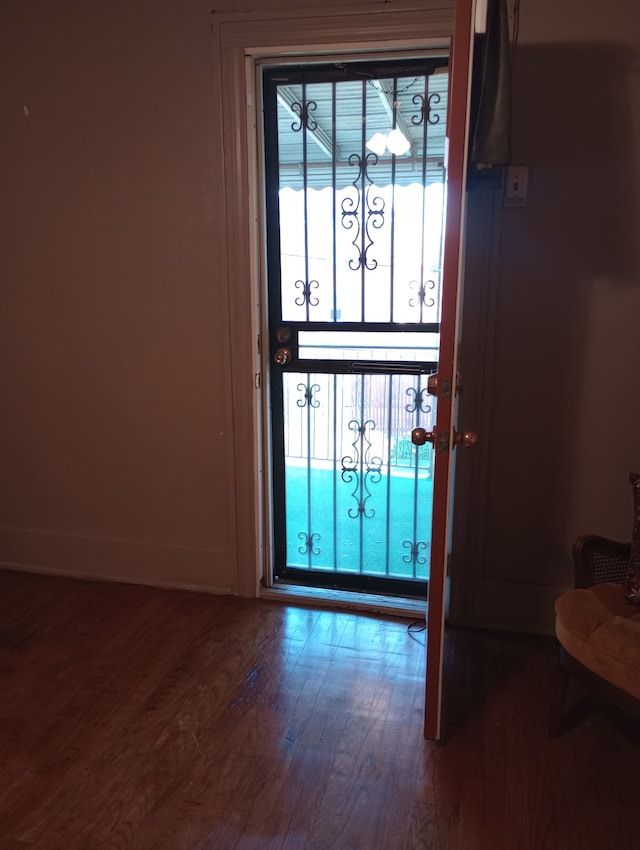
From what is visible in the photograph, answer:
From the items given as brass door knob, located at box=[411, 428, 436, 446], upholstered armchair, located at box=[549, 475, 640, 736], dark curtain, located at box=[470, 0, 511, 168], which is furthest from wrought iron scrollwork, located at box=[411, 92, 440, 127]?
upholstered armchair, located at box=[549, 475, 640, 736]

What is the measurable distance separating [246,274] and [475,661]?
1.62 m

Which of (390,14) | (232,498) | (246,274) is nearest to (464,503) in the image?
(232,498)

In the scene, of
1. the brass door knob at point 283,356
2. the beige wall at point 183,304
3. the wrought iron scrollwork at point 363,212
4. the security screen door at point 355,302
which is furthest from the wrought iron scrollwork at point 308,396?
the wrought iron scrollwork at point 363,212

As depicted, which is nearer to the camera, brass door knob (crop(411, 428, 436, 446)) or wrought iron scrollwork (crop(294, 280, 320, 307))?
brass door knob (crop(411, 428, 436, 446))

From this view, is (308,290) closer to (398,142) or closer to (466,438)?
(398,142)

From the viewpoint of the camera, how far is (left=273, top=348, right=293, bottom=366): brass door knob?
245cm

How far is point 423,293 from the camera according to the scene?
2318 millimetres

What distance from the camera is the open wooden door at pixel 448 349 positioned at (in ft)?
4.53

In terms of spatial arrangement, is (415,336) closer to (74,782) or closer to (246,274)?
(246,274)

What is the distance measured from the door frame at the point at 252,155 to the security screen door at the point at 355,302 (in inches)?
3.6

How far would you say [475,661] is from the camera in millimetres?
2146

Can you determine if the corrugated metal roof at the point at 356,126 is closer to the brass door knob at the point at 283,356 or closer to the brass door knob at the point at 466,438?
the brass door knob at the point at 283,356

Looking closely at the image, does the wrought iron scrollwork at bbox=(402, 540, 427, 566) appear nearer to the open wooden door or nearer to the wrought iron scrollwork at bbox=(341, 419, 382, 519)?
the wrought iron scrollwork at bbox=(341, 419, 382, 519)

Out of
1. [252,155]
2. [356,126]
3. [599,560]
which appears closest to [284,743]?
[599,560]
